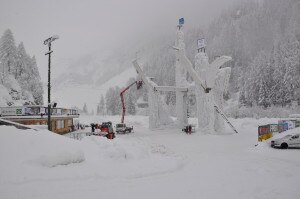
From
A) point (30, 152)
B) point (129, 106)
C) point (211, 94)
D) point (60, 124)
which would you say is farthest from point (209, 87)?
point (129, 106)

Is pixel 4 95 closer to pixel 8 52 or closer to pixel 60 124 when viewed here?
pixel 8 52

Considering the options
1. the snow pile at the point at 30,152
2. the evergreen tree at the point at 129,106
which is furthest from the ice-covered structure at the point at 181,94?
the evergreen tree at the point at 129,106

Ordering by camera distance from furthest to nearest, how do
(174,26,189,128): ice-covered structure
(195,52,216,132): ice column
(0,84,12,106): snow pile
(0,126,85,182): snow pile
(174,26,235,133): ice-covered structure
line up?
(0,84,12,106): snow pile < (174,26,189,128): ice-covered structure < (195,52,216,132): ice column < (174,26,235,133): ice-covered structure < (0,126,85,182): snow pile

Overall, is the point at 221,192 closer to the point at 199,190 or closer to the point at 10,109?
the point at 199,190

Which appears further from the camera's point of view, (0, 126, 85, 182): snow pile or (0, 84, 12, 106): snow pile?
(0, 84, 12, 106): snow pile

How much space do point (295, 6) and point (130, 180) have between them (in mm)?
157894

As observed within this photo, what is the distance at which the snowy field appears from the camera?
9.99 m

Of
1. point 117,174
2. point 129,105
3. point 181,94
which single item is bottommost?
point 117,174

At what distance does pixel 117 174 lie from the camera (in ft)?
42.1

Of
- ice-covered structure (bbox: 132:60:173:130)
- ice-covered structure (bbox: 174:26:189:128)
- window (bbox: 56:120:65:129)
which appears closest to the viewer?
window (bbox: 56:120:65:129)

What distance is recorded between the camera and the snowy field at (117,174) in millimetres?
9993

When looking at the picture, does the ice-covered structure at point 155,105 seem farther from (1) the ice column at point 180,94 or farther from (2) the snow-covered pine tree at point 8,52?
(2) the snow-covered pine tree at point 8,52

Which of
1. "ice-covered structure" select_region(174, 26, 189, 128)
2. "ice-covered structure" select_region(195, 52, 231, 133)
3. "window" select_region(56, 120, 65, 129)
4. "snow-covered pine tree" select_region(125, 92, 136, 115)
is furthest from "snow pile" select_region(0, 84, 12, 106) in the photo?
"snow-covered pine tree" select_region(125, 92, 136, 115)

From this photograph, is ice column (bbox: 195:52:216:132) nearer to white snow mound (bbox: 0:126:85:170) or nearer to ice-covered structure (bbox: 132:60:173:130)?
ice-covered structure (bbox: 132:60:173:130)
